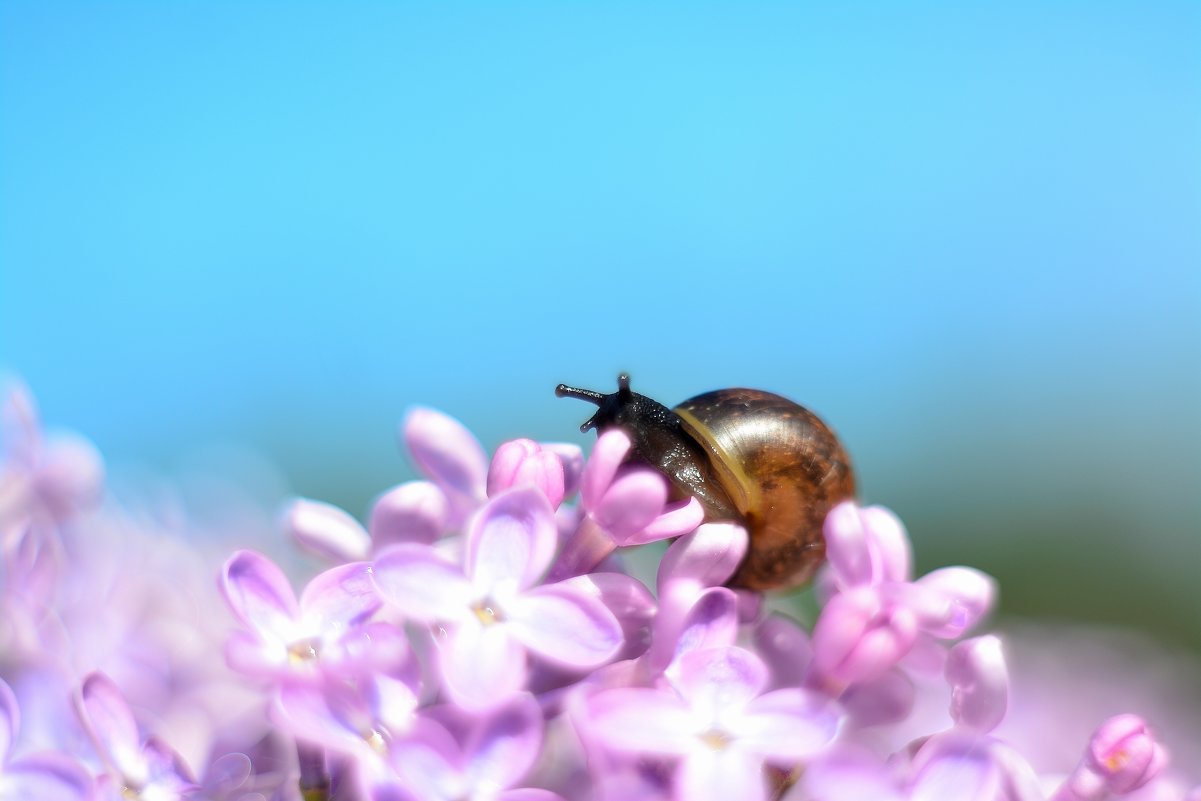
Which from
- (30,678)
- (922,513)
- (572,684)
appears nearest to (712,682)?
(572,684)

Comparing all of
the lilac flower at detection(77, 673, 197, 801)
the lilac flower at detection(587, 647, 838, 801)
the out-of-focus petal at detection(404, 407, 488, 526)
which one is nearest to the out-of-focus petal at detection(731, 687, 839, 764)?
the lilac flower at detection(587, 647, 838, 801)

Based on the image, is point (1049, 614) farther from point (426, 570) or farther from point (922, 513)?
point (426, 570)

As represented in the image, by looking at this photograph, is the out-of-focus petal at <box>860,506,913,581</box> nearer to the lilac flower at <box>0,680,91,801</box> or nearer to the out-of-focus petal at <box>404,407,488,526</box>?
the out-of-focus petal at <box>404,407,488,526</box>

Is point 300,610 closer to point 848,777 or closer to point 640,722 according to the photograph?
point 640,722

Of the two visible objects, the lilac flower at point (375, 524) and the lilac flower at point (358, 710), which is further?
the lilac flower at point (375, 524)

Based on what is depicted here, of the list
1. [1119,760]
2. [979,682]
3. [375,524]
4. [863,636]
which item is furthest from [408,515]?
[1119,760]

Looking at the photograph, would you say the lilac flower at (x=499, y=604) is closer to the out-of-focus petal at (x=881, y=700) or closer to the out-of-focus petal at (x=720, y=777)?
the out-of-focus petal at (x=720, y=777)

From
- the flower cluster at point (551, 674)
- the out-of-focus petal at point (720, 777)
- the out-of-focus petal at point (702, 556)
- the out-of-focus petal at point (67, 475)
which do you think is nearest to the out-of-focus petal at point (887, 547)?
the flower cluster at point (551, 674)
